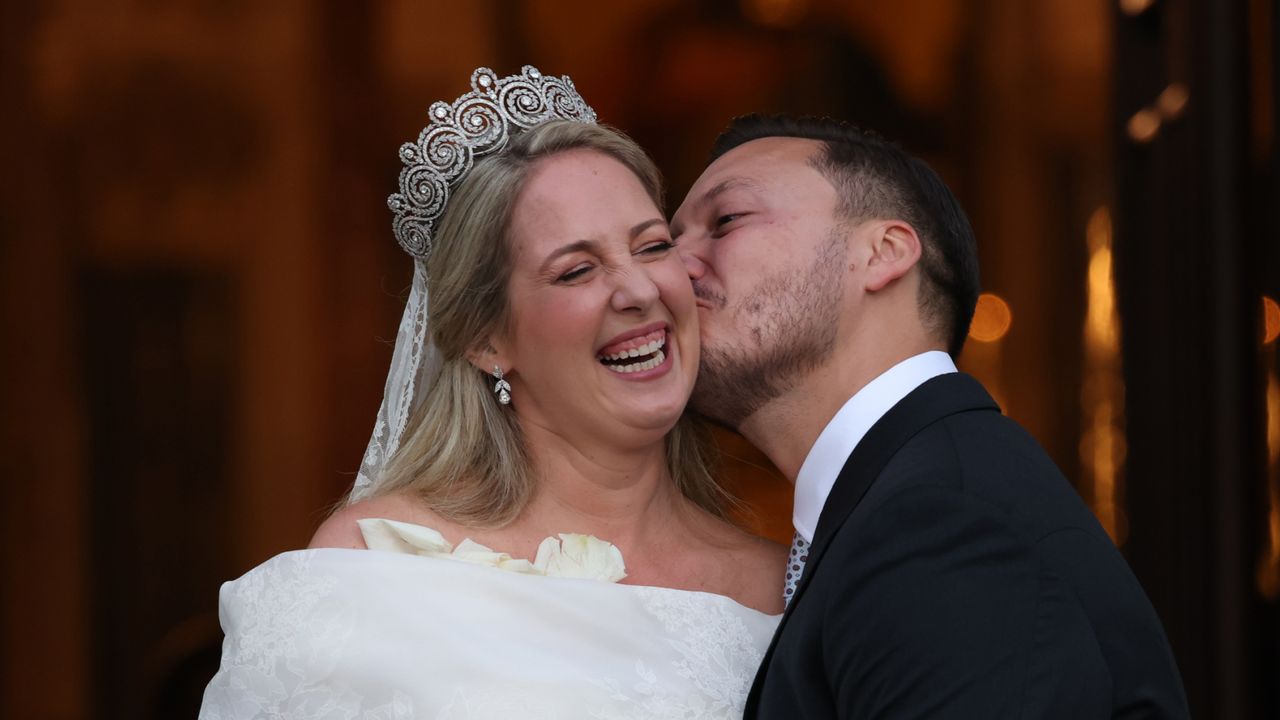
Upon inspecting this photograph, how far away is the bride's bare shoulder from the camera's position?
2.38 meters

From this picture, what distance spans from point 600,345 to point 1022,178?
2895 mm

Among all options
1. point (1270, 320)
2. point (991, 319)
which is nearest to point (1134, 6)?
point (991, 319)

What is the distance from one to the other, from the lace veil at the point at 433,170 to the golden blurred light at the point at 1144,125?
1.97 metres

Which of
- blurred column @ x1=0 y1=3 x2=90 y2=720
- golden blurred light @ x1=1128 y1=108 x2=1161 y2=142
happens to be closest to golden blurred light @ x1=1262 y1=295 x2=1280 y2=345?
golden blurred light @ x1=1128 y1=108 x2=1161 y2=142

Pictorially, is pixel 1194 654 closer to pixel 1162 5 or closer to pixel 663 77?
pixel 1162 5

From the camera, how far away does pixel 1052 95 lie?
4.96m

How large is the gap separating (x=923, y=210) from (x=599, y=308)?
59cm


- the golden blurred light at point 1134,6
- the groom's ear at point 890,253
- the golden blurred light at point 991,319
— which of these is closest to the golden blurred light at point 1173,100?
the golden blurred light at point 1134,6

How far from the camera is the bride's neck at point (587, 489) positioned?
2564 mm

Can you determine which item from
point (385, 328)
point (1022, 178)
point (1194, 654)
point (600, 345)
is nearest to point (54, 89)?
point (385, 328)

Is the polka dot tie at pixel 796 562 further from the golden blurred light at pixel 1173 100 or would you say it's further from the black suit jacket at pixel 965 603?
the golden blurred light at pixel 1173 100

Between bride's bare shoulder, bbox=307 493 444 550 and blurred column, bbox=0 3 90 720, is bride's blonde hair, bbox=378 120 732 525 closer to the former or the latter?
bride's bare shoulder, bbox=307 493 444 550

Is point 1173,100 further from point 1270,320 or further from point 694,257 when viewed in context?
point 694,257

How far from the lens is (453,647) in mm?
2223
